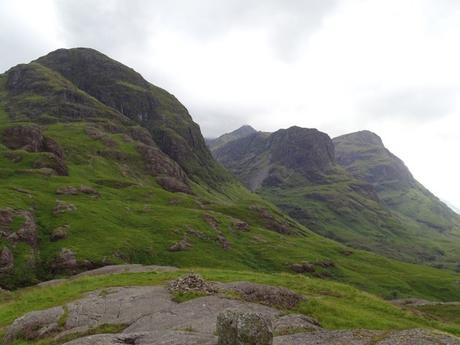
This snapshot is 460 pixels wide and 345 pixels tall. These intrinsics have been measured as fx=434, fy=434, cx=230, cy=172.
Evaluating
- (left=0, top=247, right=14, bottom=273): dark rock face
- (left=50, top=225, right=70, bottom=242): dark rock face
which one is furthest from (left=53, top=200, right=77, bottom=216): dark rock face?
(left=0, top=247, right=14, bottom=273): dark rock face

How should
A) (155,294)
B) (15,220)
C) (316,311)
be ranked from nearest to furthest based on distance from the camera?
(316,311)
(155,294)
(15,220)

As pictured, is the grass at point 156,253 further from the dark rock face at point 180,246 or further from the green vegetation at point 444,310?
the green vegetation at point 444,310

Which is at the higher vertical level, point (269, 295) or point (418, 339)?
point (269, 295)

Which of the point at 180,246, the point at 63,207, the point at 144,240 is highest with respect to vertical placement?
the point at 63,207

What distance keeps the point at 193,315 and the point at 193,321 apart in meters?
1.60

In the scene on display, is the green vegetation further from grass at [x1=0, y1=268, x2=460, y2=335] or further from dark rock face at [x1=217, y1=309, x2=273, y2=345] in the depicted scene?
dark rock face at [x1=217, y1=309, x2=273, y2=345]

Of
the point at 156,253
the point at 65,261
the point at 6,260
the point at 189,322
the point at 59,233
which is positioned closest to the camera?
the point at 189,322

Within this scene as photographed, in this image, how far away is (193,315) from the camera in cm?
3488

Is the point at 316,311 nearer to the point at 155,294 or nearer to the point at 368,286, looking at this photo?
the point at 155,294

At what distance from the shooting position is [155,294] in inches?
1641

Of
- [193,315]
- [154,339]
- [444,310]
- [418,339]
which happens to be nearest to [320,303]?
[418,339]

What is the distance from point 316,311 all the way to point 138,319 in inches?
593

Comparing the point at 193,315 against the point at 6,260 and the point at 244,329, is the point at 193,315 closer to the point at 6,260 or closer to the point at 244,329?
the point at 244,329

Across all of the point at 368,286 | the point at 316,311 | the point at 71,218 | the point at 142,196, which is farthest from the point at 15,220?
the point at 368,286
